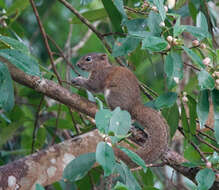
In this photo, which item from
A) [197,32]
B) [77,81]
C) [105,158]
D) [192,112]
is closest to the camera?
[105,158]

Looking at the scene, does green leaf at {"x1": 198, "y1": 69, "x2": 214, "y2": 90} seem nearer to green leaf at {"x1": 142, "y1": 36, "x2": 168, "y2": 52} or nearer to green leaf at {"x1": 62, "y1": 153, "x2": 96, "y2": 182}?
green leaf at {"x1": 142, "y1": 36, "x2": 168, "y2": 52}

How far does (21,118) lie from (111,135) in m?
2.06

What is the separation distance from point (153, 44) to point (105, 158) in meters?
0.67

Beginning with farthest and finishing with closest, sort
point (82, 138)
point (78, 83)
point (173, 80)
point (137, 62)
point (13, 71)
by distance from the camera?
1. point (78, 83)
2. point (137, 62)
3. point (82, 138)
4. point (13, 71)
5. point (173, 80)

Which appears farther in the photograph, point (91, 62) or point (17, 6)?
point (91, 62)

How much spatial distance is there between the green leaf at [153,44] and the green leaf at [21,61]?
617 millimetres

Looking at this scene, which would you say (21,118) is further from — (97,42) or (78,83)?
(97,42)

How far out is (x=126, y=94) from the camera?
340 centimetres

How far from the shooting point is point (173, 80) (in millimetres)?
2342

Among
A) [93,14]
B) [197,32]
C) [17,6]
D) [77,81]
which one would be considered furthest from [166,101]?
[17,6]

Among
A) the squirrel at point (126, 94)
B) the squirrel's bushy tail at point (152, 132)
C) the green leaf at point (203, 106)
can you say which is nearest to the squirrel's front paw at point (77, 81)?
the squirrel at point (126, 94)

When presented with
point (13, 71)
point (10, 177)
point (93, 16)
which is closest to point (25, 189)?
point (10, 177)

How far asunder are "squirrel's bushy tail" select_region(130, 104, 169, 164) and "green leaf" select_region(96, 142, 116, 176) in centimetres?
113

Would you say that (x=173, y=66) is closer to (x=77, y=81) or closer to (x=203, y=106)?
(x=203, y=106)
